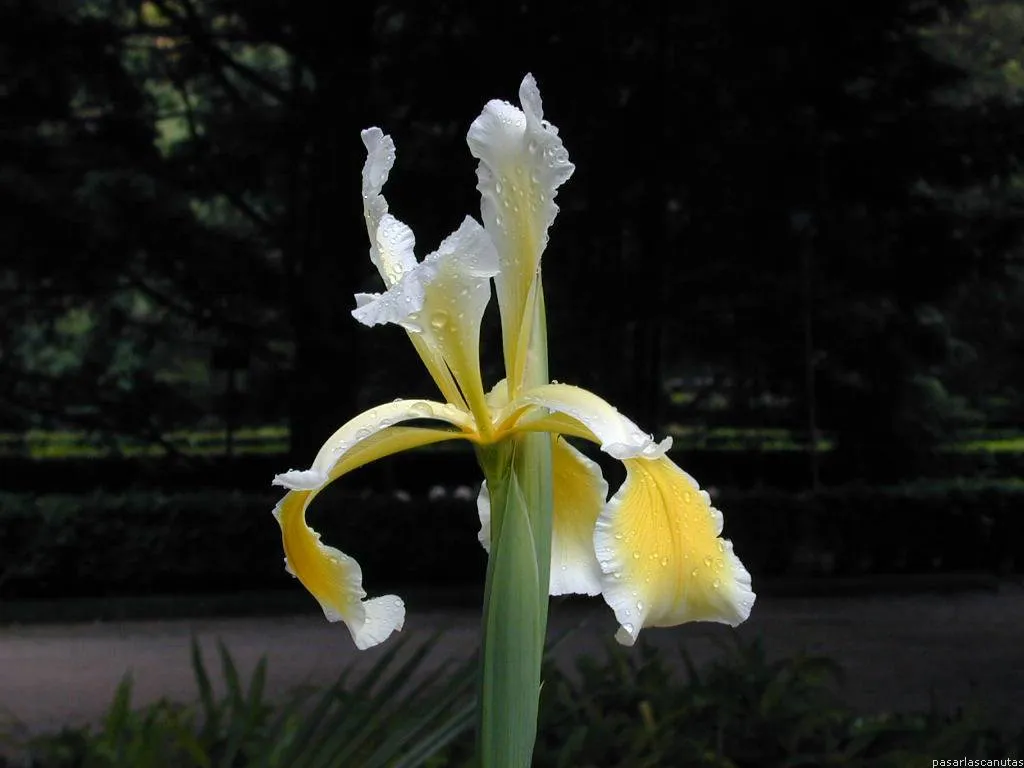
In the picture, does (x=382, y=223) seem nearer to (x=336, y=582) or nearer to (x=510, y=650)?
(x=336, y=582)

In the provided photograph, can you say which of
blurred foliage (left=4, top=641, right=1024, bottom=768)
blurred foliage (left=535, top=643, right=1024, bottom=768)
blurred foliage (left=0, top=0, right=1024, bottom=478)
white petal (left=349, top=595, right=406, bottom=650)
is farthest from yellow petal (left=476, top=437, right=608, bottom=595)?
blurred foliage (left=0, top=0, right=1024, bottom=478)

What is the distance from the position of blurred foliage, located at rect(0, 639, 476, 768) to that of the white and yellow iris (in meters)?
0.47

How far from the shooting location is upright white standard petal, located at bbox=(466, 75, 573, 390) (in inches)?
41.7

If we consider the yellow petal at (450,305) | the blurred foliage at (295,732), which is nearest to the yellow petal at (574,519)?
the yellow petal at (450,305)

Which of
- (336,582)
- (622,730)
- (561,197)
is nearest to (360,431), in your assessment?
(336,582)

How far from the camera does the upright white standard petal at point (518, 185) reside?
1059 mm

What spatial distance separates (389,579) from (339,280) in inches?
95.1

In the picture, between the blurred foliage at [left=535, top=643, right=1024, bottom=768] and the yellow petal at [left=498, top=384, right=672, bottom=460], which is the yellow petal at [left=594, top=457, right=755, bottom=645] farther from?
the blurred foliage at [left=535, top=643, right=1024, bottom=768]

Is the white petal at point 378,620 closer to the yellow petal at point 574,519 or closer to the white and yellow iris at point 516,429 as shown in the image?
the white and yellow iris at point 516,429

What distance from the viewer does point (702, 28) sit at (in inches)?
398

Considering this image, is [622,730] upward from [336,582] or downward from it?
downward

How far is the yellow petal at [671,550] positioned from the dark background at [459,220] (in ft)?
27.0

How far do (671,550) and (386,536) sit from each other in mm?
8656

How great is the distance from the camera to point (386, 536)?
948 centimetres
